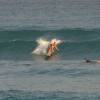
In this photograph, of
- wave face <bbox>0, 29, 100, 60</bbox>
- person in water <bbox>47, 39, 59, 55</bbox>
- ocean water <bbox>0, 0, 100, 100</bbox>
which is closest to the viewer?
ocean water <bbox>0, 0, 100, 100</bbox>

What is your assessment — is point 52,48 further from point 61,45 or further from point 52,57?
point 61,45

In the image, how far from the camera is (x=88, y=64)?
30594 millimetres

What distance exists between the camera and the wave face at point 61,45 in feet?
119

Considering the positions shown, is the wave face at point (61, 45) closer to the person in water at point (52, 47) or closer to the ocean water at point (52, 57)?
the ocean water at point (52, 57)

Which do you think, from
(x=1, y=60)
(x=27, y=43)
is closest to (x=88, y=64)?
(x=1, y=60)

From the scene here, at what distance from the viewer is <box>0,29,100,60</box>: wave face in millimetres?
36281

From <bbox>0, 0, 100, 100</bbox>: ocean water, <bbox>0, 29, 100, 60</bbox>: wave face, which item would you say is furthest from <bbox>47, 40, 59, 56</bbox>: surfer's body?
<bbox>0, 29, 100, 60</bbox>: wave face

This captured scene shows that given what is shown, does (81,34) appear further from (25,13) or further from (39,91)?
(39,91)

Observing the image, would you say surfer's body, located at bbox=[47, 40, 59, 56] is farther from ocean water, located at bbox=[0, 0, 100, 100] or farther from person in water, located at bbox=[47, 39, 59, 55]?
ocean water, located at bbox=[0, 0, 100, 100]

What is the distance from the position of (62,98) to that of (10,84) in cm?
295

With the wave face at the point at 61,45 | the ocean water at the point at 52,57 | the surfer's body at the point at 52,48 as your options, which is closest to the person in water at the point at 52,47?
the surfer's body at the point at 52,48

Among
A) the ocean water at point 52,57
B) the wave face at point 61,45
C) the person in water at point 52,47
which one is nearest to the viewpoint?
the ocean water at point 52,57

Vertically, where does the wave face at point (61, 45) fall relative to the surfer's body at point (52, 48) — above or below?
above

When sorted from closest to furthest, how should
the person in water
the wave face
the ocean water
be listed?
the ocean water → the person in water → the wave face
